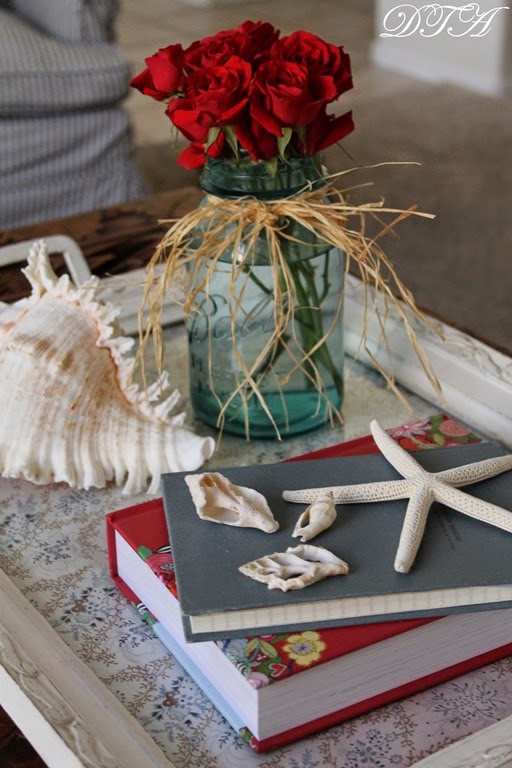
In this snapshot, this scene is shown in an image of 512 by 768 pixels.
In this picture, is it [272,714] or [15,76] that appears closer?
[272,714]

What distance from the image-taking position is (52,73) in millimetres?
2152

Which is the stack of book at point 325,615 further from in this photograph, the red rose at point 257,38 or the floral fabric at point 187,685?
the red rose at point 257,38

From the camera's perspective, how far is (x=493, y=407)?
2.67 ft

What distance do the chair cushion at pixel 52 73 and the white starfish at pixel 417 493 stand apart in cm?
176

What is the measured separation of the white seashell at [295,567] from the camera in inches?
20.6

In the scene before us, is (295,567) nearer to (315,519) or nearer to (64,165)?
(315,519)

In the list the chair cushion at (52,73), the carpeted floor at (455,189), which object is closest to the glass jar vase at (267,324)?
the carpeted floor at (455,189)

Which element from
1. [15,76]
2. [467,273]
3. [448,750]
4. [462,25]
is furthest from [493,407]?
[15,76]

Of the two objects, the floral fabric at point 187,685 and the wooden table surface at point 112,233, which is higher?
the wooden table surface at point 112,233

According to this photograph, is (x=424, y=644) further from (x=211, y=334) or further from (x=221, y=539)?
(x=211, y=334)

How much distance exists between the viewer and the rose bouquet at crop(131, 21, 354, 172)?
0.65 metres

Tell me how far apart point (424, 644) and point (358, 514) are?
10 centimetres

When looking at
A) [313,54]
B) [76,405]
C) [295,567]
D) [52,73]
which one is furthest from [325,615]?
[52,73]

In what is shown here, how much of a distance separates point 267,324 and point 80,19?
1.70 m
